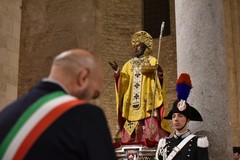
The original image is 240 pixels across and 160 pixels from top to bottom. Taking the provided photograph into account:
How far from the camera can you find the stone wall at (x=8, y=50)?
24.9ft

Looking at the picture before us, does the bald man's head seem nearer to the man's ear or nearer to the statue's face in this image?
the man's ear

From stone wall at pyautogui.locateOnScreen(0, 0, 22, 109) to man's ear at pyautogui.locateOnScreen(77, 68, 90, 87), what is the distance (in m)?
5.97

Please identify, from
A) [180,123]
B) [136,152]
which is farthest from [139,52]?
[180,123]

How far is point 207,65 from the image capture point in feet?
16.9

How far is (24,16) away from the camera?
16547 millimetres

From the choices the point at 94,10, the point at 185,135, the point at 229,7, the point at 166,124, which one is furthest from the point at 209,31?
the point at 94,10

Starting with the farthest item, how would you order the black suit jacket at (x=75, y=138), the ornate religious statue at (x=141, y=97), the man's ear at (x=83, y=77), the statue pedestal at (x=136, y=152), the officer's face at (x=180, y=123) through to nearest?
the ornate religious statue at (x=141, y=97)
the statue pedestal at (x=136, y=152)
the officer's face at (x=180, y=123)
the man's ear at (x=83, y=77)
the black suit jacket at (x=75, y=138)

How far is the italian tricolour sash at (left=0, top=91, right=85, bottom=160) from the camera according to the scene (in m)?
1.68

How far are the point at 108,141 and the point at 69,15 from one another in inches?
558

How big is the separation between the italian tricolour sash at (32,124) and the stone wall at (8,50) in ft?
19.6

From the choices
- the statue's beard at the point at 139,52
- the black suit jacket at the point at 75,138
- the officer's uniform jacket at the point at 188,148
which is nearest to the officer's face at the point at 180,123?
the officer's uniform jacket at the point at 188,148

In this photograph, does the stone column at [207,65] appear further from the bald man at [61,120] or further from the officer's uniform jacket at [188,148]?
the bald man at [61,120]

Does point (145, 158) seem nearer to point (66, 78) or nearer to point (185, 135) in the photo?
point (185, 135)

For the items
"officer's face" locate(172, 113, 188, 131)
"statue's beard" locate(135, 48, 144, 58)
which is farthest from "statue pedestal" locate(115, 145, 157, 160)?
"statue's beard" locate(135, 48, 144, 58)
